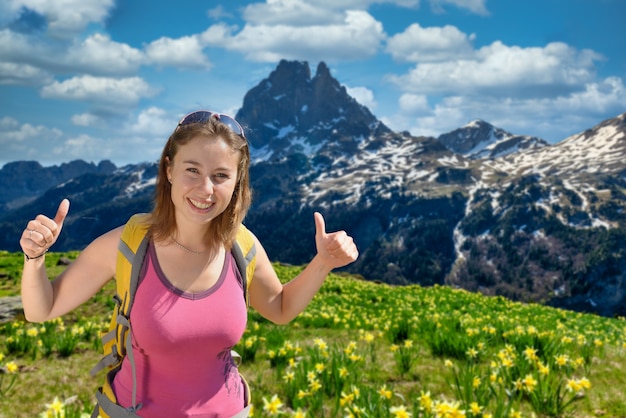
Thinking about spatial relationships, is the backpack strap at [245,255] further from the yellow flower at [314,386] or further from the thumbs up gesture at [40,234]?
the yellow flower at [314,386]

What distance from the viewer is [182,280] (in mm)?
3330

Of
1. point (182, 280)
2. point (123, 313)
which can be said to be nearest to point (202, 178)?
point (182, 280)

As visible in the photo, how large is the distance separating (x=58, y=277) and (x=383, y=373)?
17.5 feet

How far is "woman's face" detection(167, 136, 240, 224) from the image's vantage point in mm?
3312

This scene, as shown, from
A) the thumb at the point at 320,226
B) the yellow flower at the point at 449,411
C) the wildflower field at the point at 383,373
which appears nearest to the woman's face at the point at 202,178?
the thumb at the point at 320,226

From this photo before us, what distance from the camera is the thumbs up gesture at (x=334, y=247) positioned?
3.86 metres

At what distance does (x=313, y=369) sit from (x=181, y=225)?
12.3 feet

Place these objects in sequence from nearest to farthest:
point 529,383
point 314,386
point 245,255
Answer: point 245,255 → point 529,383 → point 314,386

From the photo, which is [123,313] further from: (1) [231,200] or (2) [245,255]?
(1) [231,200]

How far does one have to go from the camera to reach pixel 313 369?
256 inches

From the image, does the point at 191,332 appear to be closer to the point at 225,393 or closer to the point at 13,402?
the point at 225,393

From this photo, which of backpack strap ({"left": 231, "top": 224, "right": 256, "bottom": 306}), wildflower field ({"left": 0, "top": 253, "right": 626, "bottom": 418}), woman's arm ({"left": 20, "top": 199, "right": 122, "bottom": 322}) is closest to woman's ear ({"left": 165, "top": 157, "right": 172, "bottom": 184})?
woman's arm ({"left": 20, "top": 199, "right": 122, "bottom": 322})

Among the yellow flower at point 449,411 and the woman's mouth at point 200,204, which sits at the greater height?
the woman's mouth at point 200,204

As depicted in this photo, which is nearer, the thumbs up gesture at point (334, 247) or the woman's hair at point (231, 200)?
the woman's hair at point (231, 200)
